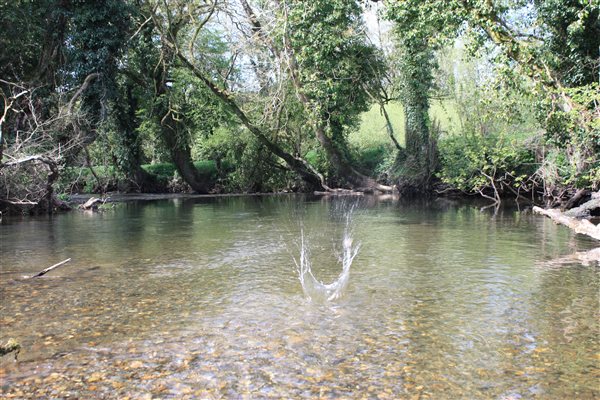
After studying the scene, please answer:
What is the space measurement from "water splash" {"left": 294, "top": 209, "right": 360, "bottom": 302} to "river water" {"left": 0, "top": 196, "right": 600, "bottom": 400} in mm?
83

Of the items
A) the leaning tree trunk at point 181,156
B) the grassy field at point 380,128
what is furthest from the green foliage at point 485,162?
the leaning tree trunk at point 181,156

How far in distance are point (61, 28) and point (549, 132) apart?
21560 mm

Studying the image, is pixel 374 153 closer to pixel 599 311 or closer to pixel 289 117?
pixel 289 117

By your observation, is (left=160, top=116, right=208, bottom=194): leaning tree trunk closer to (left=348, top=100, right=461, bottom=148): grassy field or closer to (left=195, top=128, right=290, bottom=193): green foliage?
(left=195, top=128, right=290, bottom=193): green foliage

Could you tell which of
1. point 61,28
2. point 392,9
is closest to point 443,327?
point 392,9

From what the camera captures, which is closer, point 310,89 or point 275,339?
point 275,339

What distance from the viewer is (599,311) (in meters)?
6.78

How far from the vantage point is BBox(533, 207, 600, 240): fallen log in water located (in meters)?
12.1

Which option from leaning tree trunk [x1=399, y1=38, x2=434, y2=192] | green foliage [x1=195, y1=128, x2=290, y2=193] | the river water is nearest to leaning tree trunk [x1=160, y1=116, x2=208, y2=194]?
green foliage [x1=195, y1=128, x2=290, y2=193]

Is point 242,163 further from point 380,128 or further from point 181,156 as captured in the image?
point 380,128

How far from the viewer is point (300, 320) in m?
6.64

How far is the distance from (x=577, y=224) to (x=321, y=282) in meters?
8.84

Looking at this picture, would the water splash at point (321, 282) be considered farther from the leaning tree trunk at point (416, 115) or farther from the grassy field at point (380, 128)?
the grassy field at point (380, 128)

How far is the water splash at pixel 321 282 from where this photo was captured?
782 centimetres
